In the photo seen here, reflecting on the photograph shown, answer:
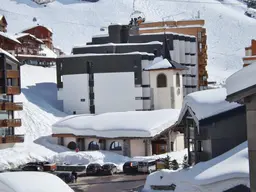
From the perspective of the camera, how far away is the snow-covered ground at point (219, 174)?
2056 cm

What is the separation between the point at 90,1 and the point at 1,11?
35771 millimetres

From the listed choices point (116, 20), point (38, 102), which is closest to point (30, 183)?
point (38, 102)

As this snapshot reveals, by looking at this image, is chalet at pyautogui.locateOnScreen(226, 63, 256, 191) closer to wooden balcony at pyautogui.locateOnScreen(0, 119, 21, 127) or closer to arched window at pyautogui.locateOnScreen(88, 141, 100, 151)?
wooden balcony at pyautogui.locateOnScreen(0, 119, 21, 127)

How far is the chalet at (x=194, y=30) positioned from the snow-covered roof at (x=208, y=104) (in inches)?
2312

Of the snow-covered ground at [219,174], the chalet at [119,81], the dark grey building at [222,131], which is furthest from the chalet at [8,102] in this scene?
the snow-covered ground at [219,174]

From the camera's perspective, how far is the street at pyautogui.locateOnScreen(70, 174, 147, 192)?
1450 inches

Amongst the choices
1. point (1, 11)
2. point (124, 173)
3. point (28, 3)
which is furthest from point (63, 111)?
point (28, 3)

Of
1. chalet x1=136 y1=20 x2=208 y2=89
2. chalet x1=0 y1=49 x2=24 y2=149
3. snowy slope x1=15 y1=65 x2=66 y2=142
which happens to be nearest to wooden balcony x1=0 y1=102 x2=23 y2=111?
chalet x1=0 y1=49 x2=24 y2=149

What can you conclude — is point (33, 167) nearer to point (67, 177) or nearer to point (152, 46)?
point (67, 177)

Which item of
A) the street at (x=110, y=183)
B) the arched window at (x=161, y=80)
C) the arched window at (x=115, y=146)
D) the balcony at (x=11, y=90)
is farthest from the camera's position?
the arched window at (x=161, y=80)

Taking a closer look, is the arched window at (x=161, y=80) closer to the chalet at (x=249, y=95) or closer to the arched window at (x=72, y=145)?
the arched window at (x=72, y=145)

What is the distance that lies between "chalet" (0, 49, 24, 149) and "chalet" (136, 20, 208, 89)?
3676 centimetres

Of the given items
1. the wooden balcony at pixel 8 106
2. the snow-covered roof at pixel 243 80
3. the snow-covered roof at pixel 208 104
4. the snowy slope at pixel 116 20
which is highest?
the snowy slope at pixel 116 20

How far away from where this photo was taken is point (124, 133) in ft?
175
